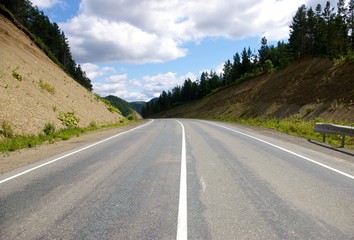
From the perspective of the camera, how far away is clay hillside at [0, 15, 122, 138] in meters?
18.3

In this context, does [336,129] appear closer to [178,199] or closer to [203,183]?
[203,183]

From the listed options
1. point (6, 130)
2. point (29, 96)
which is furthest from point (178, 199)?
point (29, 96)

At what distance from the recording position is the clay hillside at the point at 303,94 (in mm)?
31995

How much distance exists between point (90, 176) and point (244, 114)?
46.0 meters

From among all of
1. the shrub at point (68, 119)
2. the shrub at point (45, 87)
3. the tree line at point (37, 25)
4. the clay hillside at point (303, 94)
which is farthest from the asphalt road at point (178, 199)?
the tree line at point (37, 25)

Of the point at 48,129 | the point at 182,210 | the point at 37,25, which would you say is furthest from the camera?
the point at 37,25

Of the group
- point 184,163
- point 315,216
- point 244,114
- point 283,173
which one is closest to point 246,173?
point 283,173

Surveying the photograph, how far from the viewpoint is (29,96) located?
2250 cm

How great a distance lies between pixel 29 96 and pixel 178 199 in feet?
63.4

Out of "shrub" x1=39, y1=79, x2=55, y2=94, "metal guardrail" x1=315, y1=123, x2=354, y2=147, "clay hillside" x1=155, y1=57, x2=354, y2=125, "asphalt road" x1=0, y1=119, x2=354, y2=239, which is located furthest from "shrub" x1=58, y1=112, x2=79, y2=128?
"clay hillside" x1=155, y1=57, x2=354, y2=125

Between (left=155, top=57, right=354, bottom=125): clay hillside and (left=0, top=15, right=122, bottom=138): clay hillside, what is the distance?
21006 mm

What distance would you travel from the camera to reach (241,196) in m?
6.28

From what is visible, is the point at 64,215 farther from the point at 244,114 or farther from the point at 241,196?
the point at 244,114

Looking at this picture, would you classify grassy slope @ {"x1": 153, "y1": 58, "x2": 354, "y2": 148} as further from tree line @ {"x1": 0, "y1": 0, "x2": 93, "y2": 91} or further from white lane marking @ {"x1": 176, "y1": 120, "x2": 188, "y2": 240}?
tree line @ {"x1": 0, "y1": 0, "x2": 93, "y2": 91}
